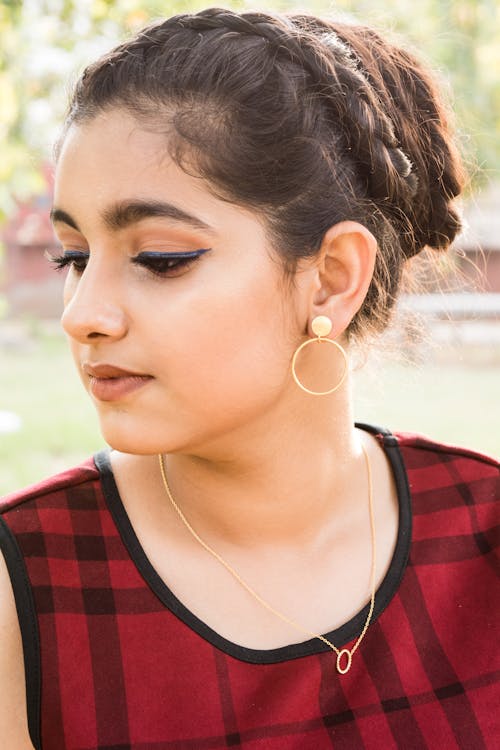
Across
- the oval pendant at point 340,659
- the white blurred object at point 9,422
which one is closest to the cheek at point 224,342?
the oval pendant at point 340,659

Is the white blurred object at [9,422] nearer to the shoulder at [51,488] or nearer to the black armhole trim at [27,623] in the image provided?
the shoulder at [51,488]

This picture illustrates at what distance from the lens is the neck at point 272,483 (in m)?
1.81

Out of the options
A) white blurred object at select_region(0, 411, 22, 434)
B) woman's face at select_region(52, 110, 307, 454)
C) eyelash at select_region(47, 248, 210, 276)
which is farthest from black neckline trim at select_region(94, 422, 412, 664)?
white blurred object at select_region(0, 411, 22, 434)

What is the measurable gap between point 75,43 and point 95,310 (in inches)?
102

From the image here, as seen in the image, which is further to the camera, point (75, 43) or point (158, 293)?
point (75, 43)

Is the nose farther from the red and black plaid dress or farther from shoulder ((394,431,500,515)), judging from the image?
shoulder ((394,431,500,515))

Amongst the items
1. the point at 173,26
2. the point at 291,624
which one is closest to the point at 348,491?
the point at 291,624

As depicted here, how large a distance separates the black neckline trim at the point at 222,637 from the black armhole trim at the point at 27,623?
204 millimetres

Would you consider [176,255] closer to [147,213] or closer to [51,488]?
[147,213]

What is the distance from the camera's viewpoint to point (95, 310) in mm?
1545

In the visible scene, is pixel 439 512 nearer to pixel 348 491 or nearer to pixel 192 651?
pixel 348 491

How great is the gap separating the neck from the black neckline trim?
13 centimetres

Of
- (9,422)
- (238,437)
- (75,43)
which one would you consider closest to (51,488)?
(238,437)

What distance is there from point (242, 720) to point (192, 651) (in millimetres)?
145
